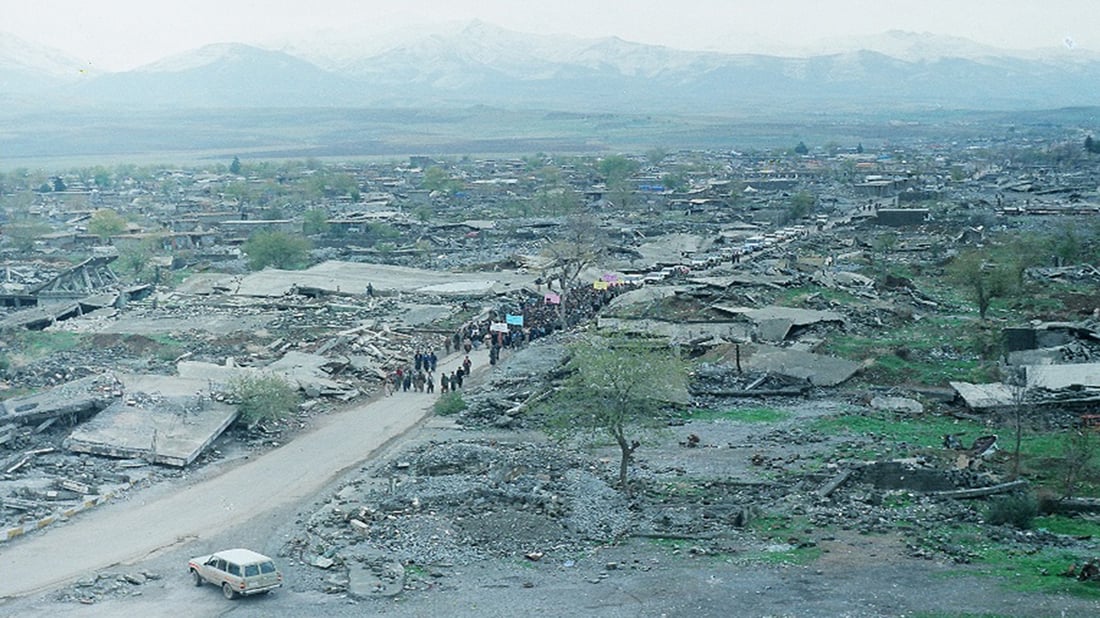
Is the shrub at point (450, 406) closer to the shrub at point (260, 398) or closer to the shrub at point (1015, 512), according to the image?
the shrub at point (260, 398)

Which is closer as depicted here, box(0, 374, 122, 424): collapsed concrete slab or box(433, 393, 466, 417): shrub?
box(0, 374, 122, 424): collapsed concrete slab

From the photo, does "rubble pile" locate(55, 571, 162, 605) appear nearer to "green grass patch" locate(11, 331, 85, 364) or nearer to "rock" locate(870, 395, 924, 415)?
"rock" locate(870, 395, 924, 415)

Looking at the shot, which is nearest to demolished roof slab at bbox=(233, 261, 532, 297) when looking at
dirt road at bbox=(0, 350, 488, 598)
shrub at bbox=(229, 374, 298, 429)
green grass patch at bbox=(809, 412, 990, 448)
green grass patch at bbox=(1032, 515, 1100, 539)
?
shrub at bbox=(229, 374, 298, 429)

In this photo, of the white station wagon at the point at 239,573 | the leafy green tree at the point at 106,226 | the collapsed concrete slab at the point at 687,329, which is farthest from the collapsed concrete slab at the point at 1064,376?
the leafy green tree at the point at 106,226

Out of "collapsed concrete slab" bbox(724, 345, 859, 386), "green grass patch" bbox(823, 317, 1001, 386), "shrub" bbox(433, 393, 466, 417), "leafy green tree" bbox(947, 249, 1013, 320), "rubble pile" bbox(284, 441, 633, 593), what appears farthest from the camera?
"leafy green tree" bbox(947, 249, 1013, 320)

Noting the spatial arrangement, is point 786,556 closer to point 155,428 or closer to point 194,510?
point 194,510

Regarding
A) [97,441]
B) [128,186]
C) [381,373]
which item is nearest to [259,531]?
[97,441]

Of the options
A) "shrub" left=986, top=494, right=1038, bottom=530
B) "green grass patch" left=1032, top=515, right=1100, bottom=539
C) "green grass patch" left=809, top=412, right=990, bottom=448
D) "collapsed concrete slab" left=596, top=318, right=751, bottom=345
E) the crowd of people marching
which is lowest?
the crowd of people marching
